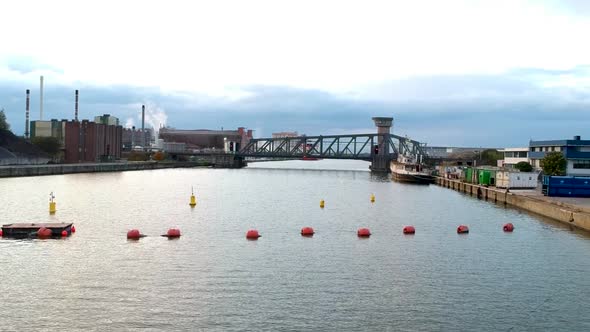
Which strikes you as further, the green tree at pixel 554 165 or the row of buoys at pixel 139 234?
the green tree at pixel 554 165

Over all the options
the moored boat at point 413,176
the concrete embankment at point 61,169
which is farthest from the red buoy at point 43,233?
the moored boat at point 413,176

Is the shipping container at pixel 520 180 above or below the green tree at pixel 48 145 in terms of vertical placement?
below

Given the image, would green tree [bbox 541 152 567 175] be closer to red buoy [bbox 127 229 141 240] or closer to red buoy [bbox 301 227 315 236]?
red buoy [bbox 301 227 315 236]

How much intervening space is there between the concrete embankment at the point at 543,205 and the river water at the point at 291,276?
1.59m

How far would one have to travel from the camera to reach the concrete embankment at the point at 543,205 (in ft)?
174

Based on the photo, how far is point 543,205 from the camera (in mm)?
62594

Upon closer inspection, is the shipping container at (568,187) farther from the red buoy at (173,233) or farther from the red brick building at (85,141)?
the red brick building at (85,141)

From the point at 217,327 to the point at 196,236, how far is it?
2166 cm

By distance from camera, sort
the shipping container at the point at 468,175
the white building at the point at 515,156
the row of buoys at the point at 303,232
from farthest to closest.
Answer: the white building at the point at 515,156 → the shipping container at the point at 468,175 → the row of buoys at the point at 303,232

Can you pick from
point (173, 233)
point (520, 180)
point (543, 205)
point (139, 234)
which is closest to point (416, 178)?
point (520, 180)

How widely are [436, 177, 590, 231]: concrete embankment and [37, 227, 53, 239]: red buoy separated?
128 ft

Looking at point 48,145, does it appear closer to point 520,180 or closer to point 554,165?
point 520,180

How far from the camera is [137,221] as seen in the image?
52.6 metres

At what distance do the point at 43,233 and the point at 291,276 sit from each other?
18.6 metres
